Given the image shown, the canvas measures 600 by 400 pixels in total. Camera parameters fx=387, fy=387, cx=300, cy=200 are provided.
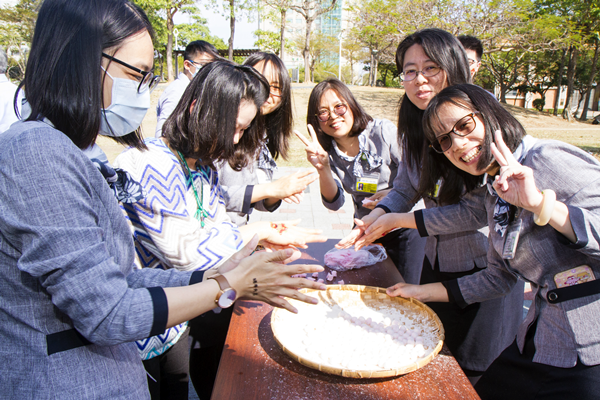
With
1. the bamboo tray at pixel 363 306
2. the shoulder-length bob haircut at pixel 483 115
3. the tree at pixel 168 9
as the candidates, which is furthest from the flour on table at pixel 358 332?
the tree at pixel 168 9

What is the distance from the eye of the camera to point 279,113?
112 inches

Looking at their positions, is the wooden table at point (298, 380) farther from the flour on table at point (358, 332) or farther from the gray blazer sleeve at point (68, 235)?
the gray blazer sleeve at point (68, 235)

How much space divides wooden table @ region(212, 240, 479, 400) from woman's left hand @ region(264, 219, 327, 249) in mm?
585

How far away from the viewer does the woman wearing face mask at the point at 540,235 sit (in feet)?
3.85

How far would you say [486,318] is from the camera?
1.88 m

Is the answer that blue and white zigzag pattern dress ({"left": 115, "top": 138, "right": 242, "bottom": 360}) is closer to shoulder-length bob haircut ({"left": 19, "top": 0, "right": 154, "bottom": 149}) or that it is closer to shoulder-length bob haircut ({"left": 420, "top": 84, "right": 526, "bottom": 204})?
shoulder-length bob haircut ({"left": 19, "top": 0, "right": 154, "bottom": 149})

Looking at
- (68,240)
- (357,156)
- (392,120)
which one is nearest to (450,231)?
(357,156)

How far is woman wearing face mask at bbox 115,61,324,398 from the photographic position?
4.73 ft

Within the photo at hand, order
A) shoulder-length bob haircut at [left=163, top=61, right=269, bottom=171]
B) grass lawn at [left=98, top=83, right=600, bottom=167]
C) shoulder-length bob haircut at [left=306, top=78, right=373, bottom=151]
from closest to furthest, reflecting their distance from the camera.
Result: shoulder-length bob haircut at [left=163, top=61, right=269, bottom=171] < shoulder-length bob haircut at [left=306, top=78, right=373, bottom=151] < grass lawn at [left=98, top=83, right=600, bottom=167]

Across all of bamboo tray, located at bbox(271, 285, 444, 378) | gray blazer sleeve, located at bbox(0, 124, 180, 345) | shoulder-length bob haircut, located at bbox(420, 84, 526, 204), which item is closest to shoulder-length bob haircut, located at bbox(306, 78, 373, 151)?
Answer: shoulder-length bob haircut, located at bbox(420, 84, 526, 204)

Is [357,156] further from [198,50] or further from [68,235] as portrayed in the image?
[198,50]

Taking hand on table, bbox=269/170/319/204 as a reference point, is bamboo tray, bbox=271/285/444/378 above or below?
below

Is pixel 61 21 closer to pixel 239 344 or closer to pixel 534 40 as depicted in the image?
pixel 239 344

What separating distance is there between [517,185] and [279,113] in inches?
75.8
